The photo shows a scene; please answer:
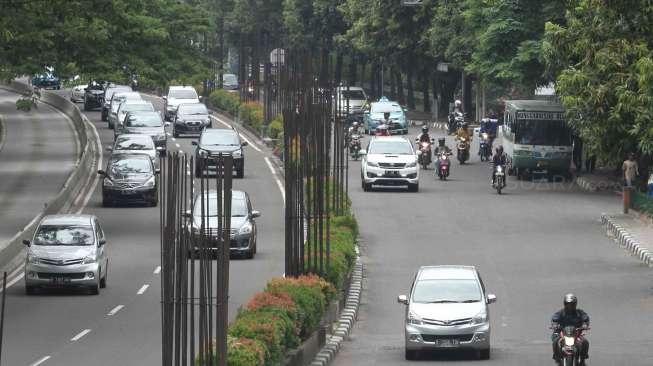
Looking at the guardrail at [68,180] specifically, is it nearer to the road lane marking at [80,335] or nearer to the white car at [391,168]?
the road lane marking at [80,335]

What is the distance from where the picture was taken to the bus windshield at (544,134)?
56812 mm

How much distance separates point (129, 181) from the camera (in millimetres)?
49656

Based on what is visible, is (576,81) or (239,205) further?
(239,205)

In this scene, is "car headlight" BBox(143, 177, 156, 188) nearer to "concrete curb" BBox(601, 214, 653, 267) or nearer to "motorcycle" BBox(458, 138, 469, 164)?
"concrete curb" BBox(601, 214, 653, 267)

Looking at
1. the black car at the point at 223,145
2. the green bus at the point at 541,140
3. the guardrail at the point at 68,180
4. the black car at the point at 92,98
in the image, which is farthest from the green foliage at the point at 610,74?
the black car at the point at 92,98

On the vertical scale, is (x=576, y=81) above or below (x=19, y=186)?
above

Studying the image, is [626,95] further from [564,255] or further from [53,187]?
[53,187]

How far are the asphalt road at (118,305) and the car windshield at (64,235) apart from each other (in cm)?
106

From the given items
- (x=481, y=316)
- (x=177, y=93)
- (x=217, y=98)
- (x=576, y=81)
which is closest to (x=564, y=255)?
(x=576, y=81)

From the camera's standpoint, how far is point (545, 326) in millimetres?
31297

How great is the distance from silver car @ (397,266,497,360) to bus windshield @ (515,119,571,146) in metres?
29.1

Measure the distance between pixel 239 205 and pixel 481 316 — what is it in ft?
46.3

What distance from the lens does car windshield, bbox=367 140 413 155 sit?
53938mm

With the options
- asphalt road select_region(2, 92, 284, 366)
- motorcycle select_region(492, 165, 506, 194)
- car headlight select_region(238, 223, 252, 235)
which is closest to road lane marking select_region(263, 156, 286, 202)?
asphalt road select_region(2, 92, 284, 366)
